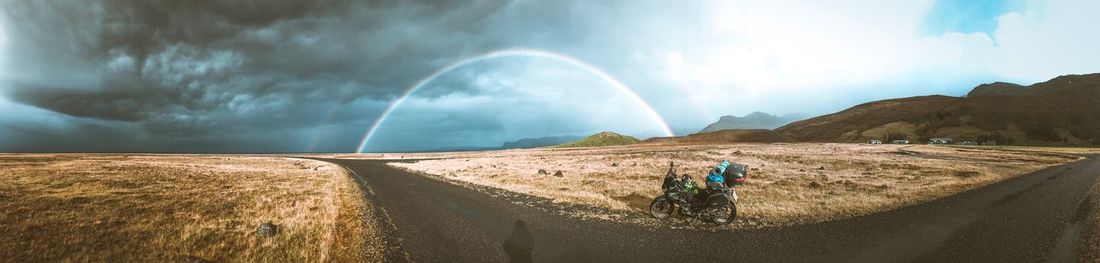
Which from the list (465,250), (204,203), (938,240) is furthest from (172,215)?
(938,240)

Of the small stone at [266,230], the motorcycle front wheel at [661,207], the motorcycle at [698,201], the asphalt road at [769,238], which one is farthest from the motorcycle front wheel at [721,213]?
the small stone at [266,230]

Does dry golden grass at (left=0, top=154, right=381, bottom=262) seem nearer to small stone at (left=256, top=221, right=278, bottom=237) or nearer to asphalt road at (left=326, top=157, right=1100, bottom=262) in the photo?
small stone at (left=256, top=221, right=278, bottom=237)

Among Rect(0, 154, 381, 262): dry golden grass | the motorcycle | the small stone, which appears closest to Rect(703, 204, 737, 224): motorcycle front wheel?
the motorcycle

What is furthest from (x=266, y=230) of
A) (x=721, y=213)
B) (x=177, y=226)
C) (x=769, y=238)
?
(x=769, y=238)

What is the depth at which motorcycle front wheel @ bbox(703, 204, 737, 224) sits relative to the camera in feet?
50.0

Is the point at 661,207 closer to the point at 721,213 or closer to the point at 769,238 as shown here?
the point at 721,213

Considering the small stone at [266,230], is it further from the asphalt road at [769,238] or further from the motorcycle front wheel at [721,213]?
the motorcycle front wheel at [721,213]

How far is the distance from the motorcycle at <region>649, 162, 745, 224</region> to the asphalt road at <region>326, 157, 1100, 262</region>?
4.51 ft

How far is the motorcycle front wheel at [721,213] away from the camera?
15234 mm

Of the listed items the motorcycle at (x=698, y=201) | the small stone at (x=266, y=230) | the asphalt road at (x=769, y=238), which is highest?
the motorcycle at (x=698, y=201)

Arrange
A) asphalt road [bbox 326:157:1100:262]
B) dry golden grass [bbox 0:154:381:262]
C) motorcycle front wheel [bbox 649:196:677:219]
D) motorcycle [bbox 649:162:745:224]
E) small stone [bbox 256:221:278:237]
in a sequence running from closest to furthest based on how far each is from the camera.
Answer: asphalt road [bbox 326:157:1100:262]
dry golden grass [bbox 0:154:381:262]
small stone [bbox 256:221:278:237]
motorcycle [bbox 649:162:745:224]
motorcycle front wheel [bbox 649:196:677:219]

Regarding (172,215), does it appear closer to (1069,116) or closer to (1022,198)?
(1022,198)

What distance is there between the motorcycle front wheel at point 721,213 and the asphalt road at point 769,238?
4.33ft

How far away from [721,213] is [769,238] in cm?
220
